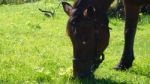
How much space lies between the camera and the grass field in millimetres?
6719

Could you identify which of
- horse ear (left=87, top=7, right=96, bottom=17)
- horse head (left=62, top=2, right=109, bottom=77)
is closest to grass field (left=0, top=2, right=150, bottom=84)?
horse head (left=62, top=2, right=109, bottom=77)

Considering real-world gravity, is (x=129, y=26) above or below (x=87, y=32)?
below

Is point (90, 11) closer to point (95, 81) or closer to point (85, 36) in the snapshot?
point (85, 36)

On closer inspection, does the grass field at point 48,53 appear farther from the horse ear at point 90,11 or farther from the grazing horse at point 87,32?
the horse ear at point 90,11

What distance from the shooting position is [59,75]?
270 inches

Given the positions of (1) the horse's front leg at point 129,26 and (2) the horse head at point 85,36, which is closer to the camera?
(2) the horse head at point 85,36

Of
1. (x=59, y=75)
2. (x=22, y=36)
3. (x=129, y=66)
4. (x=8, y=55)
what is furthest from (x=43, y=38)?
(x=59, y=75)

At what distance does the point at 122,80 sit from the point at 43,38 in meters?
5.11

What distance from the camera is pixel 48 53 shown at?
917cm

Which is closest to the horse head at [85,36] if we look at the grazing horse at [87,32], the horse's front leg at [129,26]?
the grazing horse at [87,32]

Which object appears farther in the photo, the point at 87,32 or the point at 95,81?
the point at 95,81

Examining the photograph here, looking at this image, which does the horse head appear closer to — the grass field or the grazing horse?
the grazing horse

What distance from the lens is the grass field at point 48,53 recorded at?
672 centimetres

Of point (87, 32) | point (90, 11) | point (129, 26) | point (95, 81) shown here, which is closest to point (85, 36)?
point (87, 32)
